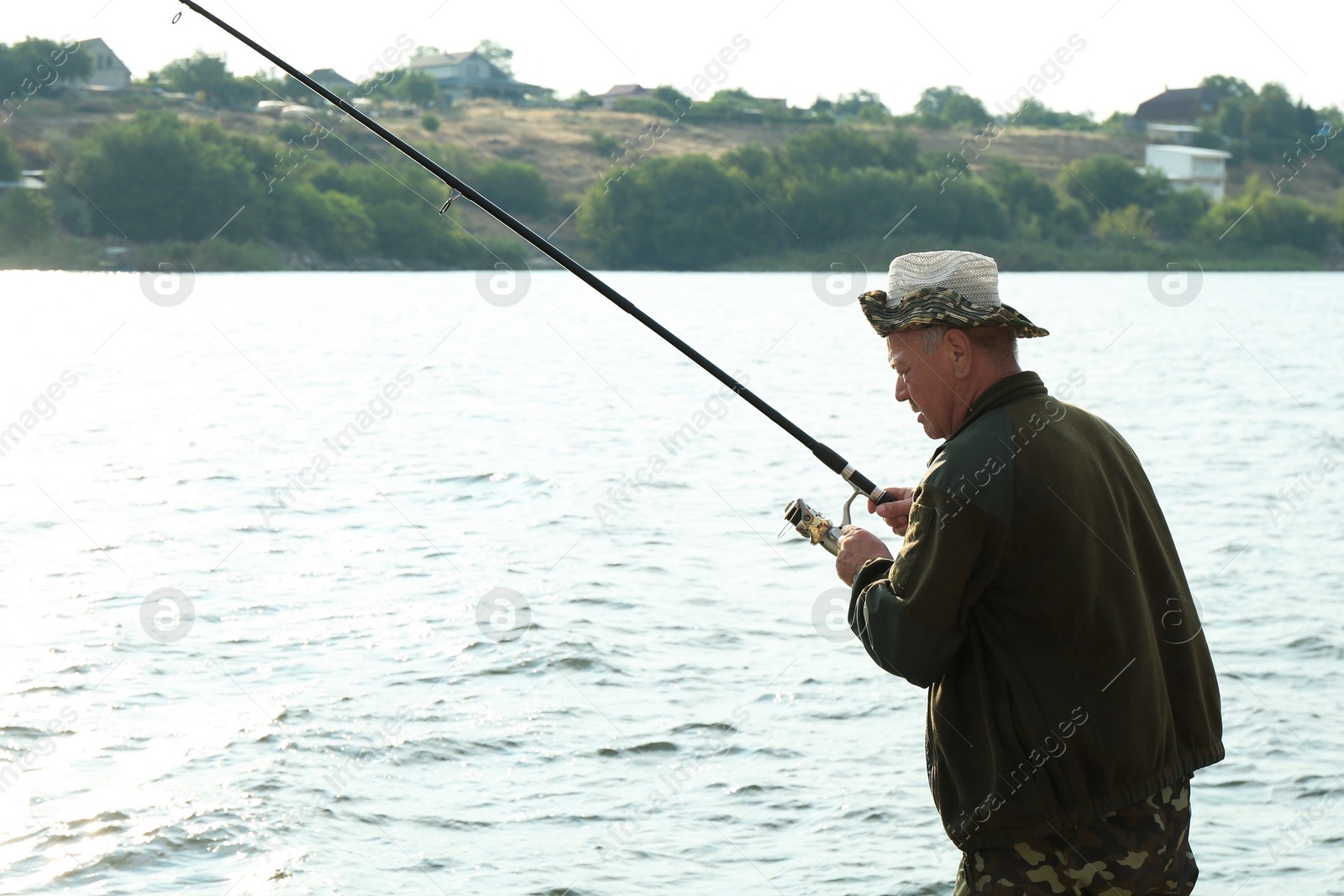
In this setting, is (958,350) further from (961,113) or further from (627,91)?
(627,91)

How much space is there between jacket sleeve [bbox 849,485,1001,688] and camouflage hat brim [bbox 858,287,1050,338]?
33 centimetres

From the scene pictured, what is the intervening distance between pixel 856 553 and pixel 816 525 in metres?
0.38

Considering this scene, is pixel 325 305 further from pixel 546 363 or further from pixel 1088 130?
pixel 1088 130

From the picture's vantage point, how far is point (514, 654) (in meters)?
9.48

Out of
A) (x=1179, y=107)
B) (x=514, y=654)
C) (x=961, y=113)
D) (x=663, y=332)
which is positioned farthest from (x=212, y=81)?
(x=1179, y=107)

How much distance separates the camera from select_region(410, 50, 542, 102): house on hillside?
139 metres

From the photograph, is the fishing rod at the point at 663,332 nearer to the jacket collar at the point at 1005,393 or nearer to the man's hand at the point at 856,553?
the man's hand at the point at 856,553

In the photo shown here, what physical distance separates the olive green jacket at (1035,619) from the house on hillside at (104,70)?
9677 centimetres

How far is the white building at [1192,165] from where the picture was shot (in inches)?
4279

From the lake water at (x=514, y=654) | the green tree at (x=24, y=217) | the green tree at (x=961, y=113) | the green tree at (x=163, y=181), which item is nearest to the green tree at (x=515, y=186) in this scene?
the green tree at (x=163, y=181)

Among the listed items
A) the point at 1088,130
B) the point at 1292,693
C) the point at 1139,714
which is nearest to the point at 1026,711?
the point at 1139,714

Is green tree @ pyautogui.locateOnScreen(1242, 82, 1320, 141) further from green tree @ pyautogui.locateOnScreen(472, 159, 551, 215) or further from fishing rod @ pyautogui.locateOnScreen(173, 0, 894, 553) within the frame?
fishing rod @ pyautogui.locateOnScreen(173, 0, 894, 553)

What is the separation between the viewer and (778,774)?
7.36 m

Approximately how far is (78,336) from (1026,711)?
38709 mm
